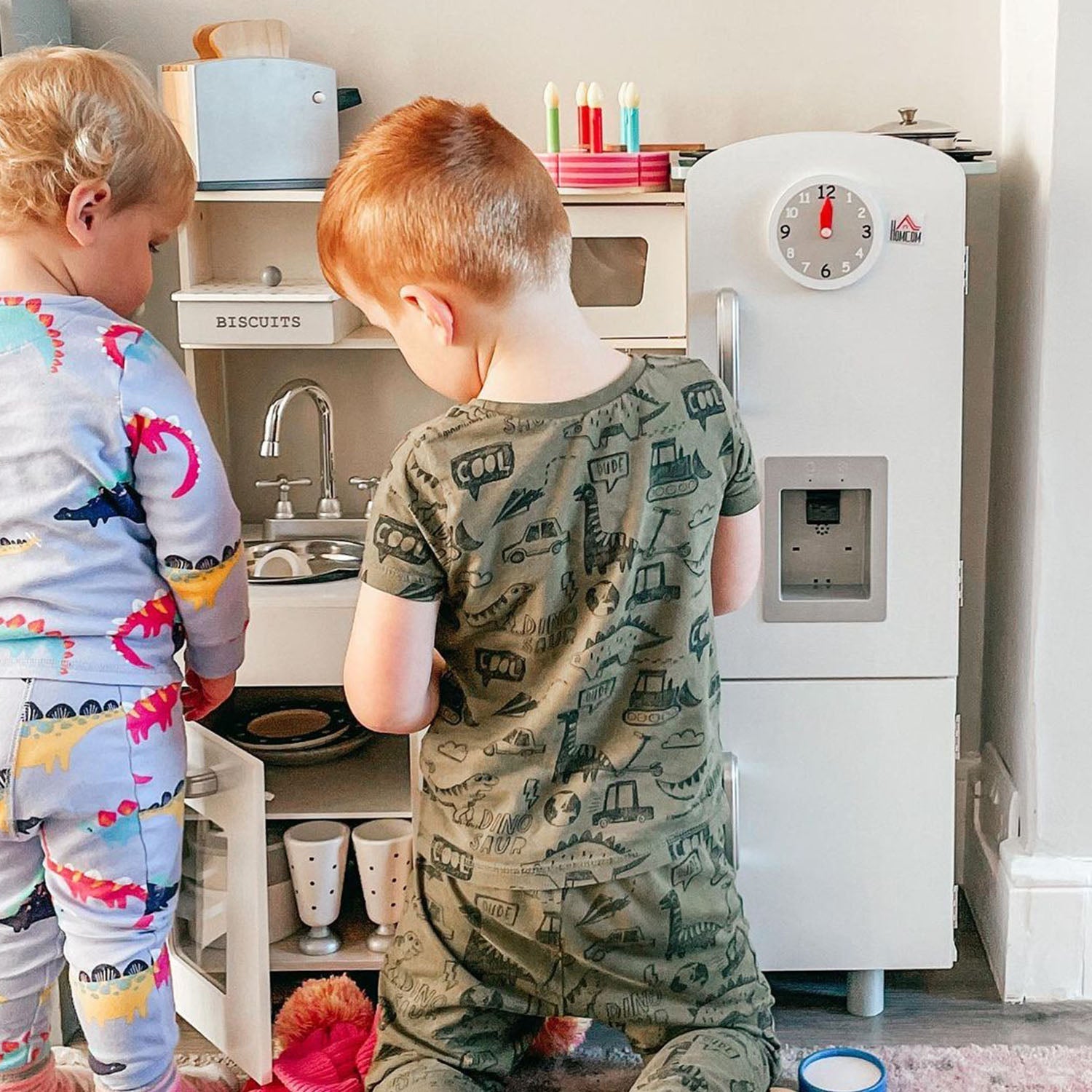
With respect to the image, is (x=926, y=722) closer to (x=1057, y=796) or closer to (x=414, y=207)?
(x=1057, y=796)

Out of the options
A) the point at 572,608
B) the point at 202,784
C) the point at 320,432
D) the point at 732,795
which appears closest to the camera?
the point at 572,608

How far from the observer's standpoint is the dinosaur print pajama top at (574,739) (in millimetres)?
1425

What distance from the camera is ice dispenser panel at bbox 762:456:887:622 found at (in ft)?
6.24

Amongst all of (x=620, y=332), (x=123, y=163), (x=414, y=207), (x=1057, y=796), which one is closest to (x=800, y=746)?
(x=1057, y=796)

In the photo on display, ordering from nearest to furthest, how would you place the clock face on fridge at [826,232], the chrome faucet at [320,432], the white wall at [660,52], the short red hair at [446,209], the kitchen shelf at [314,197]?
the short red hair at [446,209]
the clock face on fridge at [826,232]
the kitchen shelf at [314,197]
the chrome faucet at [320,432]
the white wall at [660,52]

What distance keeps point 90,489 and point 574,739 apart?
0.54 meters

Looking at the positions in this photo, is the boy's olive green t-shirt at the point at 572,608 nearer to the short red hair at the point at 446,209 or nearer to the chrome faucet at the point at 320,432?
the short red hair at the point at 446,209

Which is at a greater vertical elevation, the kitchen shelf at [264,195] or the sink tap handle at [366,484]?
the kitchen shelf at [264,195]

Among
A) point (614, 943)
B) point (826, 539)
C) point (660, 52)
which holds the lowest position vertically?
point (614, 943)

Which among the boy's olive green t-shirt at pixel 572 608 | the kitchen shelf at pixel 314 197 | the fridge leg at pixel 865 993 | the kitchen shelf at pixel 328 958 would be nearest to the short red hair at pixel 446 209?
the boy's olive green t-shirt at pixel 572 608

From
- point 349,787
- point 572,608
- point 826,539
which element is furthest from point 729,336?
point 349,787

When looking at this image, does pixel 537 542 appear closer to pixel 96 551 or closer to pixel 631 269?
pixel 96 551

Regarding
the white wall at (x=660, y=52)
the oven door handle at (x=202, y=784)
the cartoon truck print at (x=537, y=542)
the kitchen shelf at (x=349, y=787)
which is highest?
the white wall at (x=660, y=52)

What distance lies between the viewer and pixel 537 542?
4.70 ft
